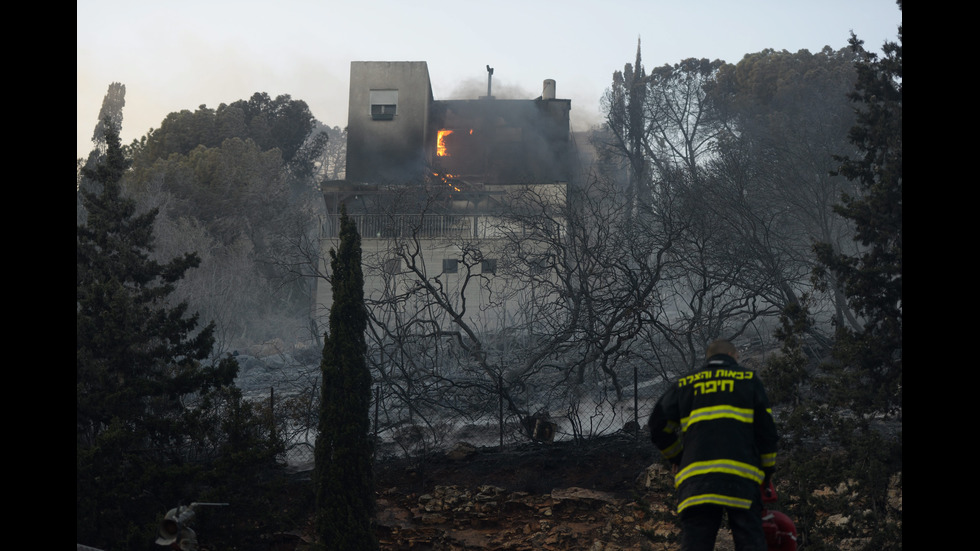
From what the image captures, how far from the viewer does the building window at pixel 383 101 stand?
36656 millimetres

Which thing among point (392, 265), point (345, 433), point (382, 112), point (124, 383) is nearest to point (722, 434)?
point (345, 433)

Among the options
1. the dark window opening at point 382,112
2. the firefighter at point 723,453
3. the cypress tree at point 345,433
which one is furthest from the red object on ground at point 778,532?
the dark window opening at point 382,112

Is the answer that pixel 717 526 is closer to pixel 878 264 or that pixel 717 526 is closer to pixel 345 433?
pixel 878 264

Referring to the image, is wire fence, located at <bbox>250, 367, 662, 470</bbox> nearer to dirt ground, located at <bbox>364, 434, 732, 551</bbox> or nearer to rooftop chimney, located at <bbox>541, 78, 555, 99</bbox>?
dirt ground, located at <bbox>364, 434, 732, 551</bbox>

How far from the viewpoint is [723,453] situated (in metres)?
4.70

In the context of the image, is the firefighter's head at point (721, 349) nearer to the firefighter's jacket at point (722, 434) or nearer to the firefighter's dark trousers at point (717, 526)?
the firefighter's jacket at point (722, 434)

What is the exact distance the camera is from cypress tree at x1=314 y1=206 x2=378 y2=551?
28.1ft

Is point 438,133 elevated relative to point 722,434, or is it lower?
elevated

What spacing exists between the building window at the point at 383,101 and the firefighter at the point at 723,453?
3316 cm

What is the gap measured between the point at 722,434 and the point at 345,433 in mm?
5135

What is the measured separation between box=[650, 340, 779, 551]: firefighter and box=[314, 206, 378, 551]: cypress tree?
4691 millimetres

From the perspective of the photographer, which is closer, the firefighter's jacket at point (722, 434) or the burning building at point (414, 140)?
the firefighter's jacket at point (722, 434)
